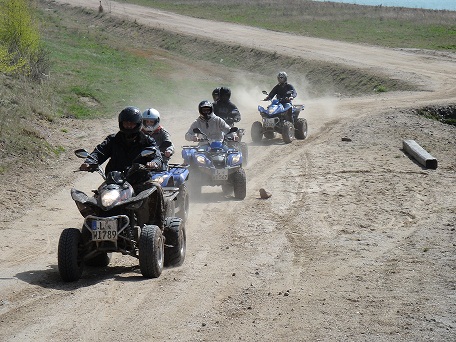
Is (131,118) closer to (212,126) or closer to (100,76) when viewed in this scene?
(212,126)

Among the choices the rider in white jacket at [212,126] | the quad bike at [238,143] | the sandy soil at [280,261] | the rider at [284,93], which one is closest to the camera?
the sandy soil at [280,261]

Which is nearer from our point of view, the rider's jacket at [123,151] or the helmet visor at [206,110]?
the rider's jacket at [123,151]

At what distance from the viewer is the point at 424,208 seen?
1639cm

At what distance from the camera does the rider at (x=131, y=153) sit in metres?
11.2

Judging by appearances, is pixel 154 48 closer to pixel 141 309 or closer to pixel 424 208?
A: pixel 424 208

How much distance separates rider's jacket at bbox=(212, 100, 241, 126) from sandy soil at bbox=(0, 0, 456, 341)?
4.39 feet

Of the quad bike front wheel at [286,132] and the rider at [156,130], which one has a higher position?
the rider at [156,130]

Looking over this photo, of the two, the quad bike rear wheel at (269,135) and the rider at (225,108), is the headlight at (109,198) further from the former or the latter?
the quad bike rear wheel at (269,135)

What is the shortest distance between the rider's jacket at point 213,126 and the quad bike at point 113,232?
717 cm

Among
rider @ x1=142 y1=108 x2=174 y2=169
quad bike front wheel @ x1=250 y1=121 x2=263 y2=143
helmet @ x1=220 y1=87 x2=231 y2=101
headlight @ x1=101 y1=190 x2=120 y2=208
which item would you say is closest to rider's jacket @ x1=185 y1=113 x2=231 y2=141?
helmet @ x1=220 y1=87 x2=231 y2=101

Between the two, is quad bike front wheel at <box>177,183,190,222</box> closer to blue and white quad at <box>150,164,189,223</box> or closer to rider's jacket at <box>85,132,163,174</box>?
blue and white quad at <box>150,164,189,223</box>

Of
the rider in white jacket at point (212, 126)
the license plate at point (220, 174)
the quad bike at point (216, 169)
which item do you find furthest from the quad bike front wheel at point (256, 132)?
the license plate at point (220, 174)

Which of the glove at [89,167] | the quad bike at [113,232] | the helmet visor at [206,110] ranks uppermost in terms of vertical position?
the glove at [89,167]

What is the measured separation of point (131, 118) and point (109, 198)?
53.2 inches
